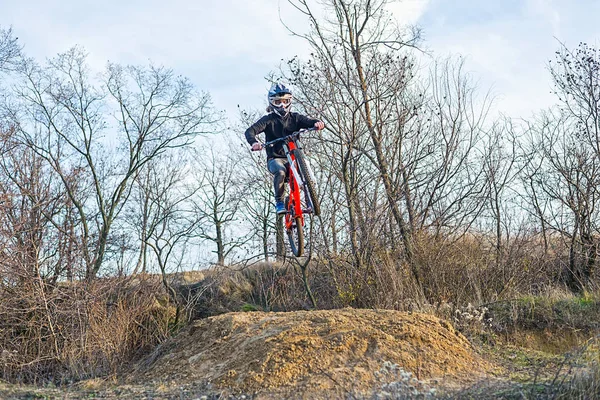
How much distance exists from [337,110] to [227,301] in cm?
681

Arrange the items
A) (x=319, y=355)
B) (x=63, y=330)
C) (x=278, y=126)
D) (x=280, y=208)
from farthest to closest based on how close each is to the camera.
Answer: (x=63, y=330) → (x=278, y=126) → (x=280, y=208) → (x=319, y=355)

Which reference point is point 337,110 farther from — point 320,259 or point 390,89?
point 320,259

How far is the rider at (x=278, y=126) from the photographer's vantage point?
8.34 meters

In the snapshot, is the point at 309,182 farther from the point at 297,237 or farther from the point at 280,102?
the point at 280,102

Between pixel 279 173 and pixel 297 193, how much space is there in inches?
14.8

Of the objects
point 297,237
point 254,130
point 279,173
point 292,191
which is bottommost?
point 297,237

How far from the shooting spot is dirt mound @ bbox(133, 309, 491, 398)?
6.90 m

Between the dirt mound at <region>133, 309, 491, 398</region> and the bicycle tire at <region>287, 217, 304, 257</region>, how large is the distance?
0.88 metres

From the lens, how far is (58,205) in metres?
13.6

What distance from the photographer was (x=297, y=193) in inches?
324

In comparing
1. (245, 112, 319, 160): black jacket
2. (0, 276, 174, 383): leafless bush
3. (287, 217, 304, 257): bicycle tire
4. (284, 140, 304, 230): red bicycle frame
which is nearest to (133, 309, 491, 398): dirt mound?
(287, 217, 304, 257): bicycle tire

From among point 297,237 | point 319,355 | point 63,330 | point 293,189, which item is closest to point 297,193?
point 293,189

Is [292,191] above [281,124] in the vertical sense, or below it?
below

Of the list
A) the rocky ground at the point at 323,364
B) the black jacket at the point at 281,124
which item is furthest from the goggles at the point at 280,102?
the rocky ground at the point at 323,364
